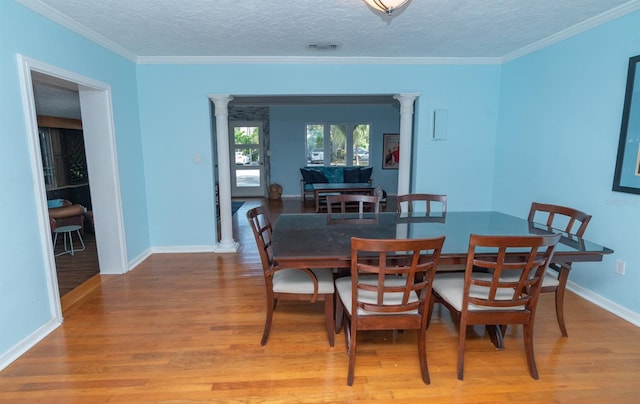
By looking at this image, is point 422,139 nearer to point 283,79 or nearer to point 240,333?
point 283,79

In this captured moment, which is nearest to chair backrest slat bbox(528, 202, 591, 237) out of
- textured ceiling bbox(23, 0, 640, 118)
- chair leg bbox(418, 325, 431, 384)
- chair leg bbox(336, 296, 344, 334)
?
chair leg bbox(418, 325, 431, 384)

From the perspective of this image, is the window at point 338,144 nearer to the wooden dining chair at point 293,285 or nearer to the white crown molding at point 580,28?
the white crown molding at point 580,28

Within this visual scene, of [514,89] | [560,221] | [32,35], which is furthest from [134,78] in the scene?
[560,221]

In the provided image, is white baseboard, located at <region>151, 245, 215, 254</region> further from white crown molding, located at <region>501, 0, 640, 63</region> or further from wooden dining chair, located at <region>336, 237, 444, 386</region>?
white crown molding, located at <region>501, 0, 640, 63</region>

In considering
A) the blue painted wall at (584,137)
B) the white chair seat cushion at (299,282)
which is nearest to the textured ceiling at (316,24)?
the blue painted wall at (584,137)

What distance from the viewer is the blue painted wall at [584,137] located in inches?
99.3

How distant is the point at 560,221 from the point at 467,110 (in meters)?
1.63

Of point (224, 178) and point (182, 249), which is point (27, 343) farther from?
point (224, 178)

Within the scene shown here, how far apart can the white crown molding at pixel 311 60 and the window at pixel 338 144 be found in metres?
5.49

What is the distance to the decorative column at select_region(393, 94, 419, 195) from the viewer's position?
402 cm

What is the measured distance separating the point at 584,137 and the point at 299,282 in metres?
2.64

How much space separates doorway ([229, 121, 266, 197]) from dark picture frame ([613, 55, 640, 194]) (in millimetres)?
7769

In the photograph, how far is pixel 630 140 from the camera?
2.44 meters

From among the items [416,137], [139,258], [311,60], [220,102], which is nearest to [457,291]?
[416,137]
